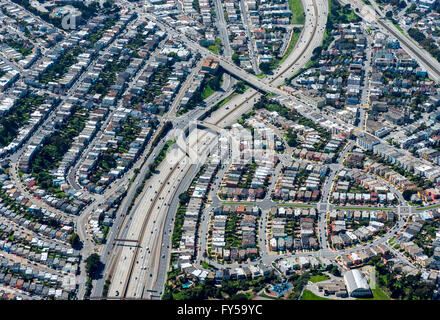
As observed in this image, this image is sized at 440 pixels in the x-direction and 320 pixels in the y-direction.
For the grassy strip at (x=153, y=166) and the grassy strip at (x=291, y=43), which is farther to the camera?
the grassy strip at (x=291, y=43)

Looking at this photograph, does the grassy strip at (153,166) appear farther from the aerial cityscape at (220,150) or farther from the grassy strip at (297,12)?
the grassy strip at (297,12)

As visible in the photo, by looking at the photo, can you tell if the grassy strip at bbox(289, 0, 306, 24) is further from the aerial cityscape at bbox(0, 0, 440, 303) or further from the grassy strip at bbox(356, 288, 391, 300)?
the grassy strip at bbox(356, 288, 391, 300)

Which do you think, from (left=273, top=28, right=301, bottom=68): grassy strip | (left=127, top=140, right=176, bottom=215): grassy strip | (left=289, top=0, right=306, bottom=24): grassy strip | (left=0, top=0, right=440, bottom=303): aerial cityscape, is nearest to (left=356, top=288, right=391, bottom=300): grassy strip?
(left=0, top=0, right=440, bottom=303): aerial cityscape

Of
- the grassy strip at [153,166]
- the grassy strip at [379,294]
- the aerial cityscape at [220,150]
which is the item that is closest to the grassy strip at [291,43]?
the aerial cityscape at [220,150]

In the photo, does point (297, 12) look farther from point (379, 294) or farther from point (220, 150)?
point (379, 294)

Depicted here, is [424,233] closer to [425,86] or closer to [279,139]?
[279,139]


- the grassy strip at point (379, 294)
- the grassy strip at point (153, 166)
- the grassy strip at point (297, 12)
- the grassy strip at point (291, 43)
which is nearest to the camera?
the grassy strip at point (379, 294)
